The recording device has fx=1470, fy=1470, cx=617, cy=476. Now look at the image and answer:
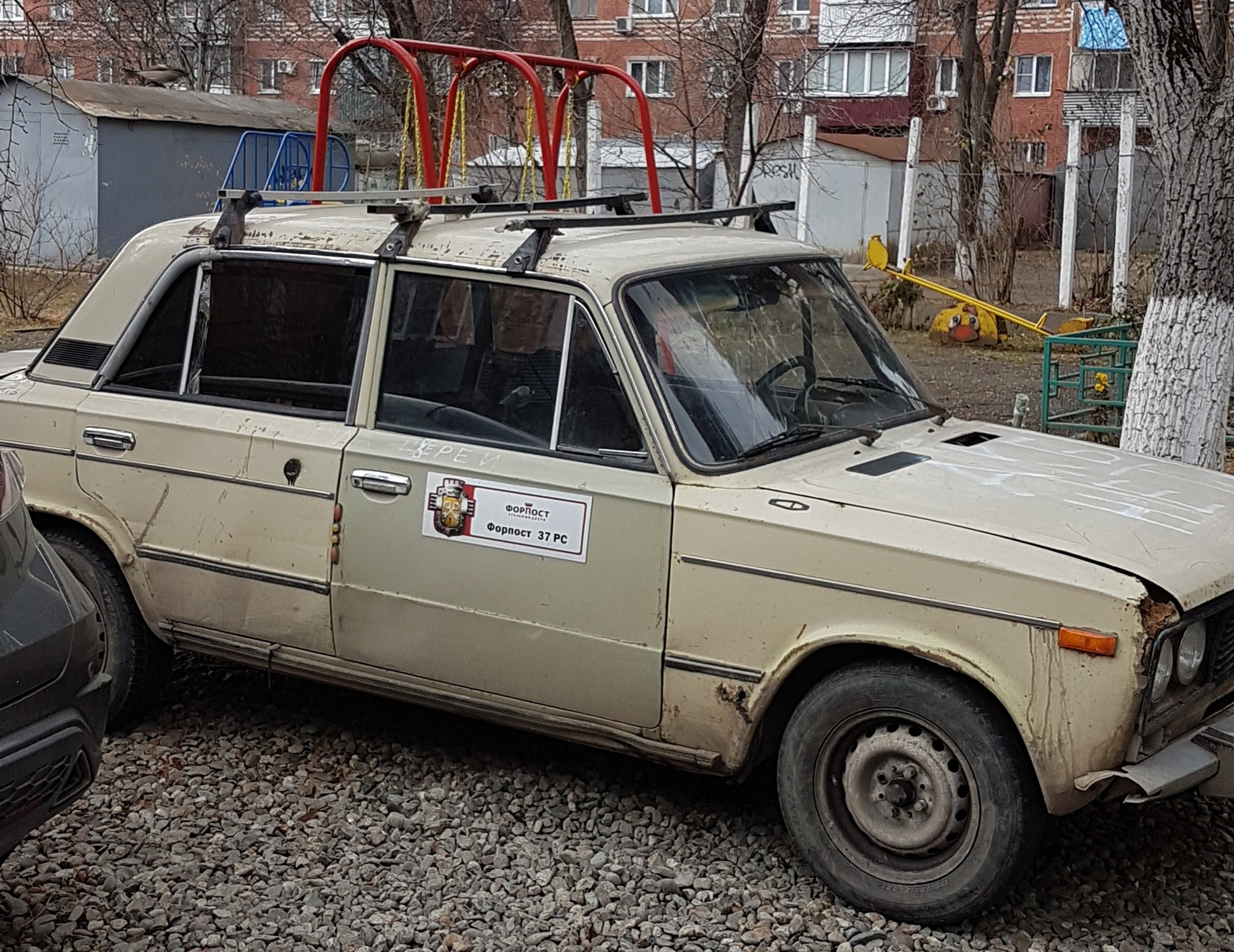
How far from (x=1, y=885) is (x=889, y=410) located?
3.02 metres

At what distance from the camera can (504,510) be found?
4277 millimetres

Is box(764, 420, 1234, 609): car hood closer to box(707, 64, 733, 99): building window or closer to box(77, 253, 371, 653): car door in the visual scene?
box(77, 253, 371, 653): car door

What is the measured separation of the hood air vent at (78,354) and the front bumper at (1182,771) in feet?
11.4

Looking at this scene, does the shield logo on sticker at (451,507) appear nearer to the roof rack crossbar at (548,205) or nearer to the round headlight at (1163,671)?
the roof rack crossbar at (548,205)

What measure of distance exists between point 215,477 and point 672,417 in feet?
5.16

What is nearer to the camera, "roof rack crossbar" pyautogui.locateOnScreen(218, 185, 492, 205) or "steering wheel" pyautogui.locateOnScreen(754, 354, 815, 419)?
"steering wheel" pyautogui.locateOnScreen(754, 354, 815, 419)

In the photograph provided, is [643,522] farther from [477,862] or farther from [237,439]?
[237,439]

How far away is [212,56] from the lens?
37500 millimetres

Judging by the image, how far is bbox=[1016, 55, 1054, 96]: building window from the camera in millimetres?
45281

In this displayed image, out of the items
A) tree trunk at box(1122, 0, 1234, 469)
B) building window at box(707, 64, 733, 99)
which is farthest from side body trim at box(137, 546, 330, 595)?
building window at box(707, 64, 733, 99)

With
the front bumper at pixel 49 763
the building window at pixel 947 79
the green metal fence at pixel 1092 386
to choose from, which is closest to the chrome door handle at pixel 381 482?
the front bumper at pixel 49 763

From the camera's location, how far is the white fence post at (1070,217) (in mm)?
17484

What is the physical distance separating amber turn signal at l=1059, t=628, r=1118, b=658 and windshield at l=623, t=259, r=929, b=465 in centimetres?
106

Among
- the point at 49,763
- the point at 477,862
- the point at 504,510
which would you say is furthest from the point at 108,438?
the point at 477,862
